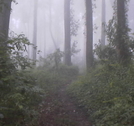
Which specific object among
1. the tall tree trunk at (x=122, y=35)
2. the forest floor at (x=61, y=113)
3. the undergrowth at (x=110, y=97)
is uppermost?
the tall tree trunk at (x=122, y=35)

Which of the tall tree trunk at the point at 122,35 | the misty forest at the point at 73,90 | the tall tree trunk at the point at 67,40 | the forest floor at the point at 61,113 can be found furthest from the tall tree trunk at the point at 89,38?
the tall tree trunk at the point at 67,40

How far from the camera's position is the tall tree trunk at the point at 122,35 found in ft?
26.0

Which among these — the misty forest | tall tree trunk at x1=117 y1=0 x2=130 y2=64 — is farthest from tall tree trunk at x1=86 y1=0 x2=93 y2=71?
tall tree trunk at x1=117 y1=0 x2=130 y2=64

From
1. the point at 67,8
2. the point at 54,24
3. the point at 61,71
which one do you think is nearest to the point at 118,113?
the point at 61,71

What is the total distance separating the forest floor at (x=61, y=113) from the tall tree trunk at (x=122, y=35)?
3.47 metres

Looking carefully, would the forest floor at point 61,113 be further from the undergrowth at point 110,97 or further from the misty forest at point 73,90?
the undergrowth at point 110,97

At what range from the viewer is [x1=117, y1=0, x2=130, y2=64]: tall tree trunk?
26.0ft

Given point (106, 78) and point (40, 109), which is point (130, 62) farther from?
point (40, 109)

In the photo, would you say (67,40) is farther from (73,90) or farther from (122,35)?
(73,90)

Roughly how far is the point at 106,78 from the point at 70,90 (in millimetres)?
1956

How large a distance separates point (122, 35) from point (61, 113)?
503cm

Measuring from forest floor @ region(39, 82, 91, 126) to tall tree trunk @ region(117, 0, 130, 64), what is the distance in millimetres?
3470

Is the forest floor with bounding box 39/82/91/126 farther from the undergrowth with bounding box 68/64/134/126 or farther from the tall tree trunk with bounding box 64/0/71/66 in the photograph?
the tall tree trunk with bounding box 64/0/71/66

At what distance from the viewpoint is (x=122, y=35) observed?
794cm
